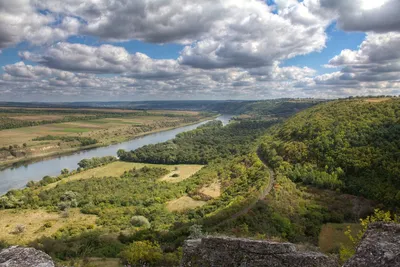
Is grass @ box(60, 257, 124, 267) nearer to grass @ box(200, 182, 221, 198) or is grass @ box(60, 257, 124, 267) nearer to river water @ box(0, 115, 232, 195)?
grass @ box(200, 182, 221, 198)

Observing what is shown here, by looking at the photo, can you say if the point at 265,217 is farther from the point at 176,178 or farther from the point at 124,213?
the point at 176,178

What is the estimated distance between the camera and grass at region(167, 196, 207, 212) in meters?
46.9

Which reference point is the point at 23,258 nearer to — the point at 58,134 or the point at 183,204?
the point at 183,204

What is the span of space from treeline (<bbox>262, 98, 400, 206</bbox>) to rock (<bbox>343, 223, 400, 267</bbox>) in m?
35.0

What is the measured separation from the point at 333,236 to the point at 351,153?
903 inches

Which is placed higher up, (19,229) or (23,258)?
(23,258)

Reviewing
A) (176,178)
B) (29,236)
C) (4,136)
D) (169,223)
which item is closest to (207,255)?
(169,223)

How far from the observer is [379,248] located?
7.41 m

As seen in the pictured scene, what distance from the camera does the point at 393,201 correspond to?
3694cm

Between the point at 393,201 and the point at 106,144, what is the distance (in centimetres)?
10955

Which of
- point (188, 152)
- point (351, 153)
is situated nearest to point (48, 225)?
point (351, 153)

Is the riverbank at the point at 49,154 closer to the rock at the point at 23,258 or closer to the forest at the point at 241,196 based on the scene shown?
the forest at the point at 241,196

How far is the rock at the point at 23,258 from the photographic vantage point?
7.83 meters

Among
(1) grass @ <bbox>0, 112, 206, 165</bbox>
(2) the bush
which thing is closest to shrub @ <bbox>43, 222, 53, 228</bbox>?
(2) the bush
